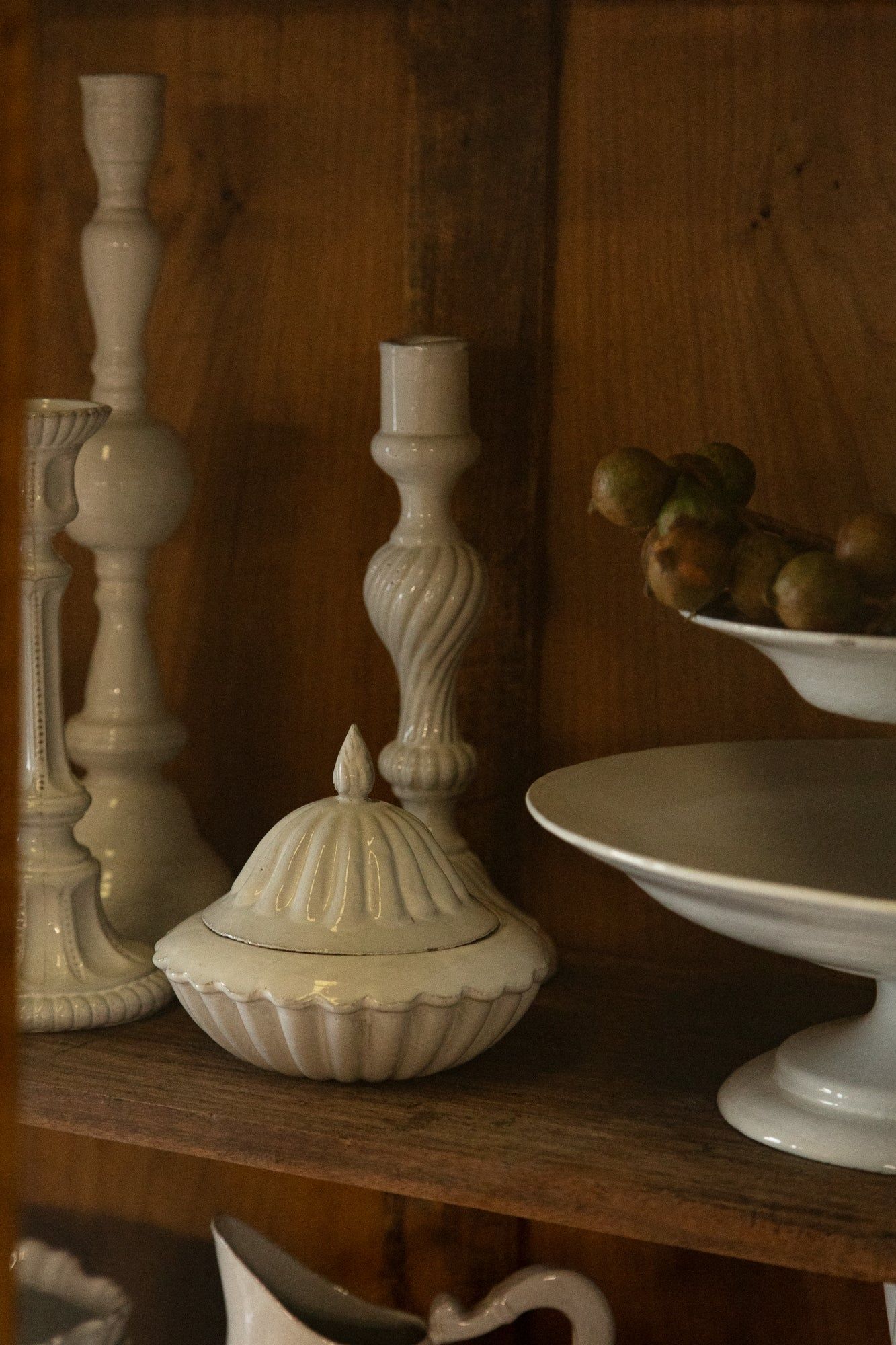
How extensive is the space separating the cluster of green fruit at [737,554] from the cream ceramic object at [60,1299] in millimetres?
502

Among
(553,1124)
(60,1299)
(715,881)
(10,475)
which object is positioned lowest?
(60,1299)

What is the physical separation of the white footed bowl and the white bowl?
16 centimetres

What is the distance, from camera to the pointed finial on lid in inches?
24.6

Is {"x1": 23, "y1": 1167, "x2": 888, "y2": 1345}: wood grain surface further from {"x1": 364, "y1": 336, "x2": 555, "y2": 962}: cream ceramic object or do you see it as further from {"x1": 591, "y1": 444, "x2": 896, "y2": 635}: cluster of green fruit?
{"x1": 591, "y1": 444, "x2": 896, "y2": 635}: cluster of green fruit

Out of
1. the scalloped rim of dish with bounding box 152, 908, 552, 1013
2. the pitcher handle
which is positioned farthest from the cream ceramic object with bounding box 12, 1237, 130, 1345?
the scalloped rim of dish with bounding box 152, 908, 552, 1013

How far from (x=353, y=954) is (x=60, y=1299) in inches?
14.6

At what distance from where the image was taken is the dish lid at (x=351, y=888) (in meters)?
0.60

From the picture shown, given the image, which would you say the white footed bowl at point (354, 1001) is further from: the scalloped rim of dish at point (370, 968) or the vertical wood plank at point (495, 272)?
the vertical wood plank at point (495, 272)

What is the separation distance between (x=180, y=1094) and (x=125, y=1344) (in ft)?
0.90

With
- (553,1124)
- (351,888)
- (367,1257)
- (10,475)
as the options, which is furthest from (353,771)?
(367,1257)

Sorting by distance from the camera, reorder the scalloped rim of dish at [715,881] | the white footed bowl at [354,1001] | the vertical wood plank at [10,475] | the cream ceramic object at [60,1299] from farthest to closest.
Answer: the cream ceramic object at [60,1299] → the white footed bowl at [354,1001] → the scalloped rim of dish at [715,881] → the vertical wood plank at [10,475]

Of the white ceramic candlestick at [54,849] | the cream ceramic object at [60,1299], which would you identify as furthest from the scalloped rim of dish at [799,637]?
the cream ceramic object at [60,1299]

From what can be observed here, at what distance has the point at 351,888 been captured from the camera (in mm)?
607

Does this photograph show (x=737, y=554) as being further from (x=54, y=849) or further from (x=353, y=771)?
(x=54, y=849)
